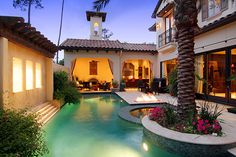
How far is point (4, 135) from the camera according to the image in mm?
3826

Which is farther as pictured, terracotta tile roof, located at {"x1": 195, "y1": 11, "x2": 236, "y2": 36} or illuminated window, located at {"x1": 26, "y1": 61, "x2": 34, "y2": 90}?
terracotta tile roof, located at {"x1": 195, "y1": 11, "x2": 236, "y2": 36}

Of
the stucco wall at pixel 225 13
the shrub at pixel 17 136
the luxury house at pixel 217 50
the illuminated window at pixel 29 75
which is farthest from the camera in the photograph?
the stucco wall at pixel 225 13

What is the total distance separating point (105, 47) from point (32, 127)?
15.5 meters

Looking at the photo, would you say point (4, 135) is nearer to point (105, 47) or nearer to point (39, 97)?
point (39, 97)

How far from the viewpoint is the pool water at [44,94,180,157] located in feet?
17.9

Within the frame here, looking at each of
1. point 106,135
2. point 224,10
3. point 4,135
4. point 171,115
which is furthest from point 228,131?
point 224,10

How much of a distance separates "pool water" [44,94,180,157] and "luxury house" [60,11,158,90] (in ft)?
34.4

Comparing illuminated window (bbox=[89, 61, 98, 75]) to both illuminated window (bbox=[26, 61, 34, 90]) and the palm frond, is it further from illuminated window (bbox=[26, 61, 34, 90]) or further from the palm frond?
the palm frond

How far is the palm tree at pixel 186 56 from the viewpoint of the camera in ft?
20.3

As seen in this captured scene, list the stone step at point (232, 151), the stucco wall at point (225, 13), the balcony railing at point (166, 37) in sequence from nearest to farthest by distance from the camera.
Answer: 1. the stone step at point (232, 151)
2. the stucco wall at point (225, 13)
3. the balcony railing at point (166, 37)

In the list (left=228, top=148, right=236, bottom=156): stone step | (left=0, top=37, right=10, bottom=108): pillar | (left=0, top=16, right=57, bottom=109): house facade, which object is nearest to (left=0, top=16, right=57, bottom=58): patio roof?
(left=0, top=16, right=57, bottom=109): house facade

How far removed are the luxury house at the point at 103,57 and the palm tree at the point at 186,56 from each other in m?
13.5

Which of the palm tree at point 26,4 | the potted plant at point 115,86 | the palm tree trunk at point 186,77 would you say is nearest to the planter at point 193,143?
the palm tree trunk at point 186,77

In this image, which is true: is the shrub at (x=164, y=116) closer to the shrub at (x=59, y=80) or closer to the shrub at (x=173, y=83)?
the shrub at (x=59, y=80)
